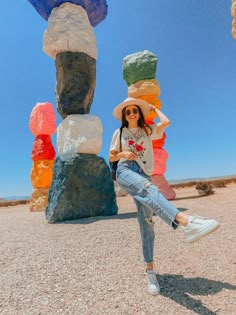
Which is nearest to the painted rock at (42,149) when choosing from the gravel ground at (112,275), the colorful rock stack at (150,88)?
the colorful rock stack at (150,88)

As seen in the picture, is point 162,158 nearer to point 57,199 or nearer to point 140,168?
point 57,199

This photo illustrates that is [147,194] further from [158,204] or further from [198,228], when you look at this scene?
[198,228]

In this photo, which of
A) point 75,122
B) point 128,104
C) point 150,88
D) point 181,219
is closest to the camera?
point 181,219

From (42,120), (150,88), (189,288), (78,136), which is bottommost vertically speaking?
(189,288)

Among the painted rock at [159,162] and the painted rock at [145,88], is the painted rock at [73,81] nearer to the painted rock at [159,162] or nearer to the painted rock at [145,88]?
the painted rock at [145,88]

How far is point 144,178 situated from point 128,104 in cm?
79

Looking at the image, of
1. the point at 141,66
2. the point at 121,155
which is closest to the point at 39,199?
the point at 141,66

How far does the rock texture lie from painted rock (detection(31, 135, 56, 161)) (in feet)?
16.4

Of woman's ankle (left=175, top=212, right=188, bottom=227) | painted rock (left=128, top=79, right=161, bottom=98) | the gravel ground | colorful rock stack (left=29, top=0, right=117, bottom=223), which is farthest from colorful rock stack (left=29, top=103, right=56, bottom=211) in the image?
woman's ankle (left=175, top=212, right=188, bottom=227)

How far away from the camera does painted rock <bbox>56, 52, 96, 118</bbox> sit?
679 cm

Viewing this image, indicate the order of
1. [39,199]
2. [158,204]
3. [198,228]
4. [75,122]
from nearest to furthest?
1. [198,228]
2. [158,204]
3. [75,122]
4. [39,199]

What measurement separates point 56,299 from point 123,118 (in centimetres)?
175

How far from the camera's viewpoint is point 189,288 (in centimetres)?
262

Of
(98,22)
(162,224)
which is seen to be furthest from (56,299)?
(98,22)
